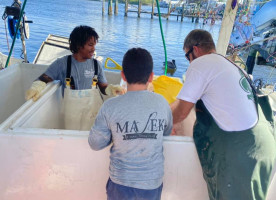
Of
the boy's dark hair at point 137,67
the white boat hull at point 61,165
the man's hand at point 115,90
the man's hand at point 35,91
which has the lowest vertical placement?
the white boat hull at point 61,165


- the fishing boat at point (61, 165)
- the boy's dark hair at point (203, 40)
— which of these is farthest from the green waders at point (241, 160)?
the boy's dark hair at point (203, 40)

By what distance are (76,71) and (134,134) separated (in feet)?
3.87

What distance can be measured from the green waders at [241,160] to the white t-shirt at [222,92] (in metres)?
0.06

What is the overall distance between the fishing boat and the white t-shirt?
0.27 meters

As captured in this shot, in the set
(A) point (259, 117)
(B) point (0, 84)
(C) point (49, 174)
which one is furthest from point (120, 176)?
(B) point (0, 84)

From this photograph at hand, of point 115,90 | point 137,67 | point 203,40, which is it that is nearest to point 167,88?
point 115,90

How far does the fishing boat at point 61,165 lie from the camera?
136 centimetres

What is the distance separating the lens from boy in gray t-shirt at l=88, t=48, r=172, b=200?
117 cm

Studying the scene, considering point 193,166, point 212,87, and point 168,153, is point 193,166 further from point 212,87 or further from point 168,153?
point 212,87

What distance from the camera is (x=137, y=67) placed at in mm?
1199

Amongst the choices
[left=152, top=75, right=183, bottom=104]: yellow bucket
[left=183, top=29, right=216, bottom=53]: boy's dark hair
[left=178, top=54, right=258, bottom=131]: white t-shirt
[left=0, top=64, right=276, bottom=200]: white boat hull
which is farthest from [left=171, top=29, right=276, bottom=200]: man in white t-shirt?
[left=152, top=75, right=183, bottom=104]: yellow bucket

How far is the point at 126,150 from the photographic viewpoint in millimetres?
1209

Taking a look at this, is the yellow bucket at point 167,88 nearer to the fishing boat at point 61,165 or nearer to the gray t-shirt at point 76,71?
the gray t-shirt at point 76,71

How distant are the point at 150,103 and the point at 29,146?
0.78 meters
